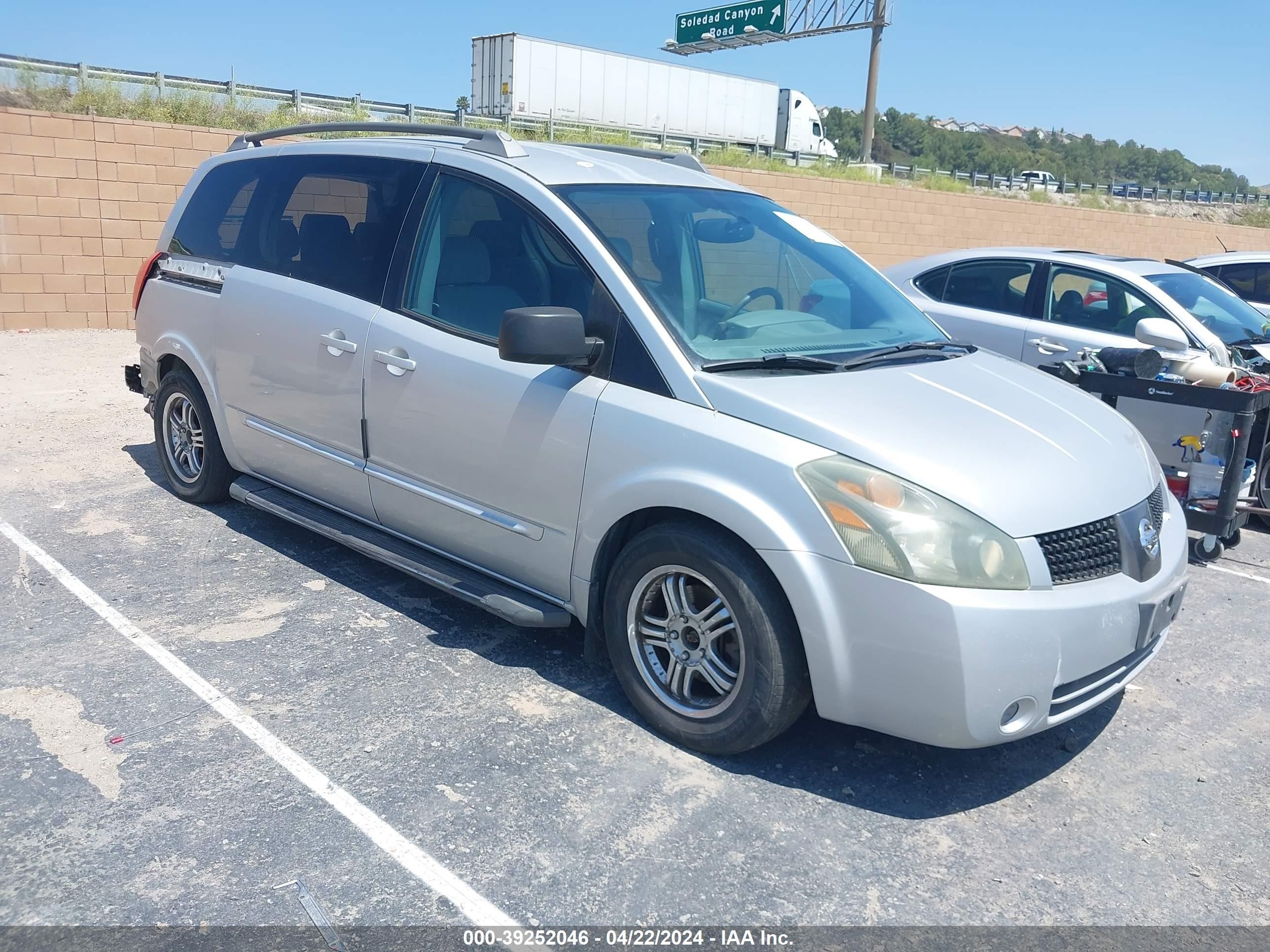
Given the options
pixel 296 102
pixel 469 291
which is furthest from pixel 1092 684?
pixel 296 102

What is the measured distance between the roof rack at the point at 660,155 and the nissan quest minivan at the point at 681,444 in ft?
0.11

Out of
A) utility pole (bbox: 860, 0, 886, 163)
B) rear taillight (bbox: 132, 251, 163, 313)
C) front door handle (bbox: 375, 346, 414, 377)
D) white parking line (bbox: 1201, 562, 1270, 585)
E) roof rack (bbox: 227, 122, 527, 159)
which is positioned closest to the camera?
front door handle (bbox: 375, 346, 414, 377)

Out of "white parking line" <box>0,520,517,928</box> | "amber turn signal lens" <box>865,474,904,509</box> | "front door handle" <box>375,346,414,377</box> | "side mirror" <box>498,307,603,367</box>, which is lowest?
"white parking line" <box>0,520,517,928</box>

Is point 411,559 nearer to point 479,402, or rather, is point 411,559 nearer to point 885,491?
point 479,402

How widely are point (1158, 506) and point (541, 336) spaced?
228 cm

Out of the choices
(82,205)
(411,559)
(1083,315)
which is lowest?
(411,559)

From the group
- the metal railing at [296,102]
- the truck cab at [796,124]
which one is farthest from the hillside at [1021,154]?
the metal railing at [296,102]

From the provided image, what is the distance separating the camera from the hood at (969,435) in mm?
3156

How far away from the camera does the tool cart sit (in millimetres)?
5582

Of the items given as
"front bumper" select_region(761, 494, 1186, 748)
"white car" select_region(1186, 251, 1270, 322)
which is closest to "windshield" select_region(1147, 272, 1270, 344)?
"white car" select_region(1186, 251, 1270, 322)

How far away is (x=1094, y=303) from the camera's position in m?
7.45

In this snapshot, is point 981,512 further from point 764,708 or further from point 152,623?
point 152,623

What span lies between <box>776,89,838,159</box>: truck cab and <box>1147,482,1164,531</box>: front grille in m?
33.2

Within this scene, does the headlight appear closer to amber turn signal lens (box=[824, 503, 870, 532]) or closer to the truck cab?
amber turn signal lens (box=[824, 503, 870, 532])
